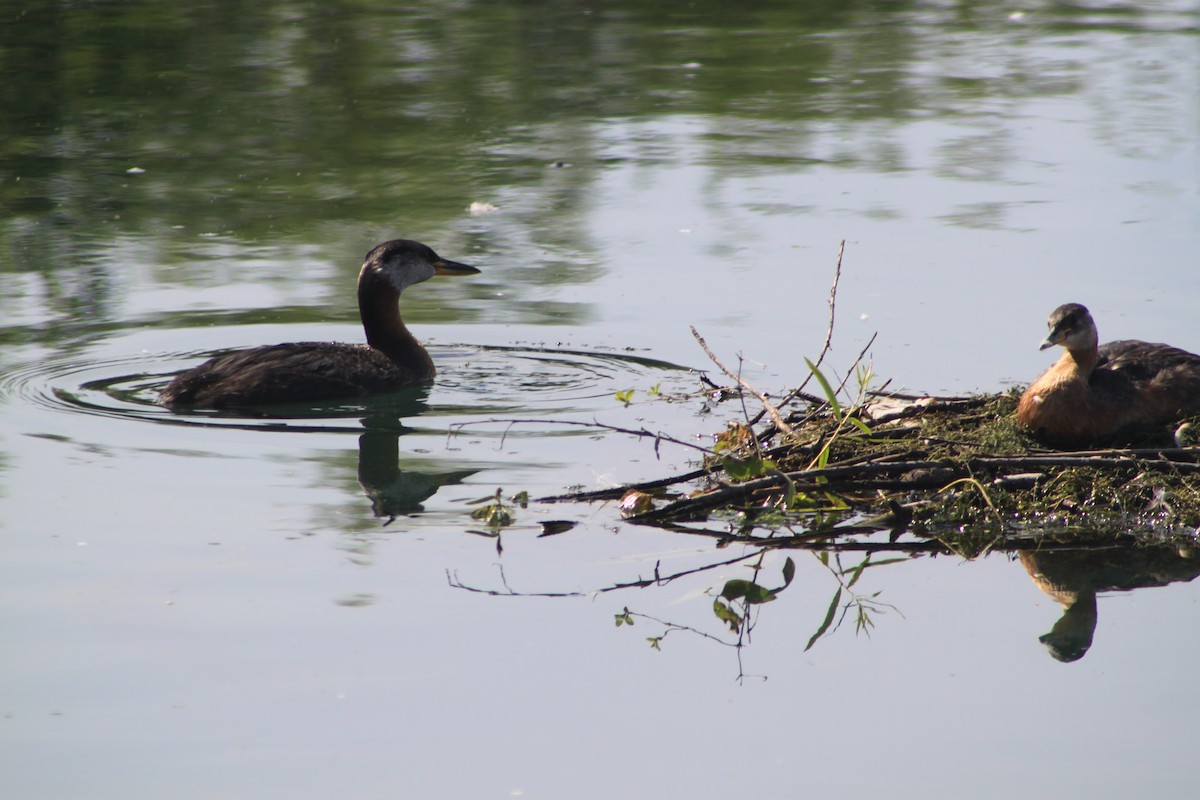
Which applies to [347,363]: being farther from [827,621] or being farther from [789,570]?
[827,621]

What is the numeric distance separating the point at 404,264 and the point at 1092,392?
14.1ft

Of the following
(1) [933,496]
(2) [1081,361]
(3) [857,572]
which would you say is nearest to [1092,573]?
(1) [933,496]

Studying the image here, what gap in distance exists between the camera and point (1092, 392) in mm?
6770

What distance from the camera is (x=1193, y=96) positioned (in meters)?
15.9

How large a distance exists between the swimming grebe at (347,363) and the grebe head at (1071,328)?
3658 mm

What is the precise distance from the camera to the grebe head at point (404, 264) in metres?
9.64

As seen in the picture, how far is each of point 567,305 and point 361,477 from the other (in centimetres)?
323

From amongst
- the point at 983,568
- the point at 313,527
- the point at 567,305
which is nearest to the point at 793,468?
the point at 983,568

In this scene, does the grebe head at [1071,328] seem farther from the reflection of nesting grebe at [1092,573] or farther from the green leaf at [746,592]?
the green leaf at [746,592]

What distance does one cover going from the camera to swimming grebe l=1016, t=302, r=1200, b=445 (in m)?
6.74

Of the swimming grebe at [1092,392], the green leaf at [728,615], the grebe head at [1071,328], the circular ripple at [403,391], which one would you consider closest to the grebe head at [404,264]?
the circular ripple at [403,391]

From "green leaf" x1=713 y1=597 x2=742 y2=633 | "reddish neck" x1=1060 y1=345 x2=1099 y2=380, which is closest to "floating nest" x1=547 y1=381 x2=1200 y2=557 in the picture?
"reddish neck" x1=1060 y1=345 x2=1099 y2=380

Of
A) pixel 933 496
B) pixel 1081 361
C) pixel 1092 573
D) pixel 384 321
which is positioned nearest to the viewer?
pixel 1092 573

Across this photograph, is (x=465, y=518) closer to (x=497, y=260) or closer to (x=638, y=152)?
(x=497, y=260)
